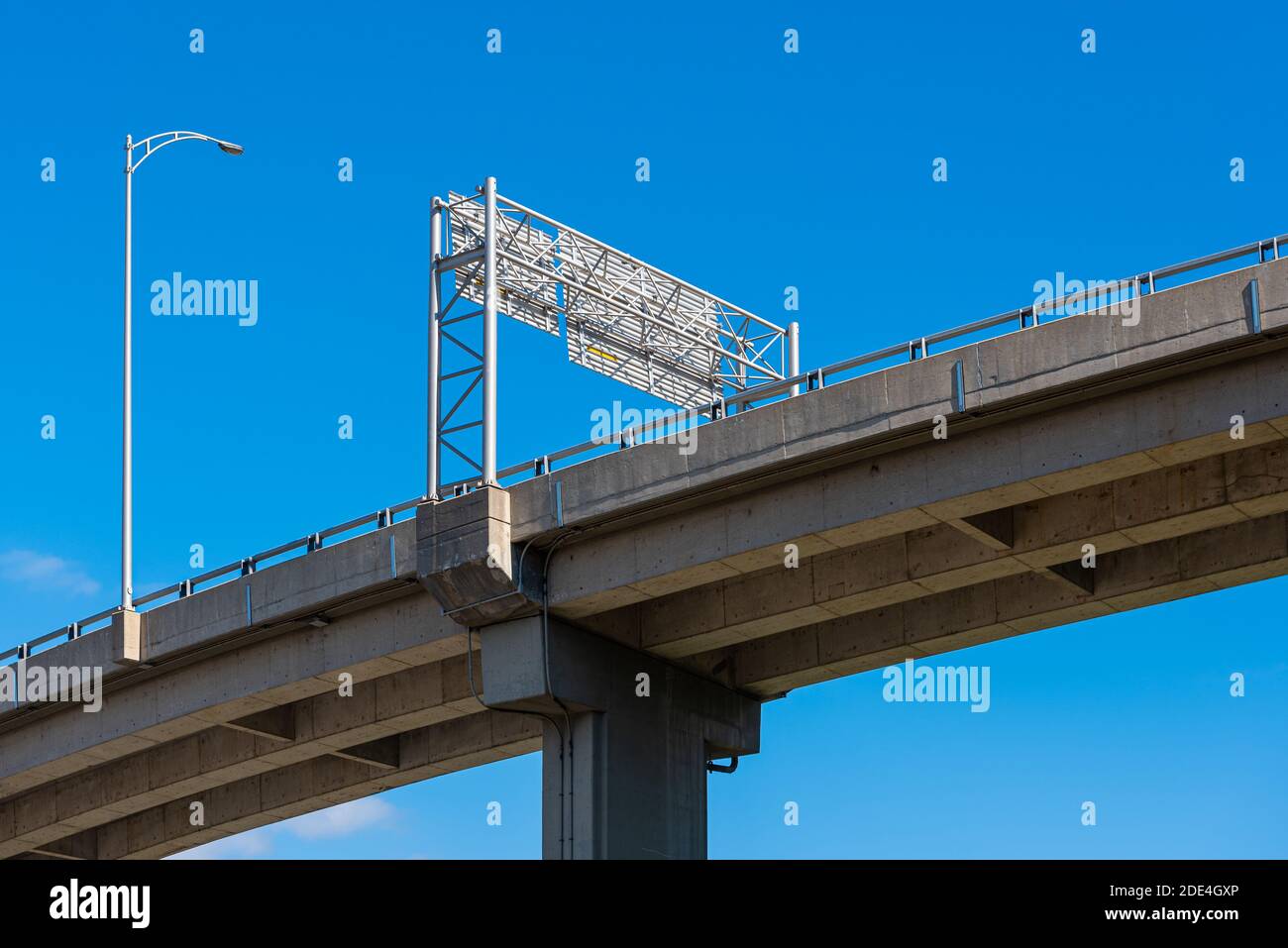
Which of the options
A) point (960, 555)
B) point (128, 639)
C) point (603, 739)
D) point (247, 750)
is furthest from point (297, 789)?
point (960, 555)

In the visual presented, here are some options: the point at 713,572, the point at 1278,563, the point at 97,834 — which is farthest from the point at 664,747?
the point at 97,834

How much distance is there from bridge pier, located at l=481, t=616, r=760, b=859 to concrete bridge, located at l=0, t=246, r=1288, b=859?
0.05 metres

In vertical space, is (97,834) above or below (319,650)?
below

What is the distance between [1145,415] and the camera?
1053 inches

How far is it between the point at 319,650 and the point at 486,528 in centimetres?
509

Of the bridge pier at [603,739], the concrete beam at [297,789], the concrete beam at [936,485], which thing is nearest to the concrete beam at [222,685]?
the bridge pier at [603,739]

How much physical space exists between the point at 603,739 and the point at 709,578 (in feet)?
11.9

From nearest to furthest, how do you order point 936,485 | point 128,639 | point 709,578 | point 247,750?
1. point 936,485
2. point 709,578
3. point 128,639
4. point 247,750

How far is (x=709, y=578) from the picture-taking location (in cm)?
3134

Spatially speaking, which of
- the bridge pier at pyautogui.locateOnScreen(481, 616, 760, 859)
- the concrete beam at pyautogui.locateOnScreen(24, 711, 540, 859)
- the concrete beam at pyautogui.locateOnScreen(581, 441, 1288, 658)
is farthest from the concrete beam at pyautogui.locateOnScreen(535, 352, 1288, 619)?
the concrete beam at pyautogui.locateOnScreen(24, 711, 540, 859)

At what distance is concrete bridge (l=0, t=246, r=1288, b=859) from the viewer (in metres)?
27.0

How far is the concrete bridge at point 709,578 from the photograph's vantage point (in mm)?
27000

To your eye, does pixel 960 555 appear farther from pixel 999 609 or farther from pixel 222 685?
pixel 222 685
